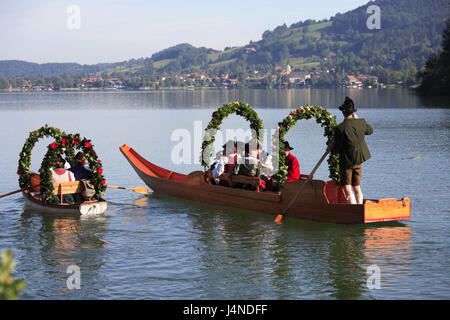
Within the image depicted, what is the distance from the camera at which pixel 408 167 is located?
28.2 m

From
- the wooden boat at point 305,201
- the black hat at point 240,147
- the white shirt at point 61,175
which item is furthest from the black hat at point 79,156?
the black hat at point 240,147

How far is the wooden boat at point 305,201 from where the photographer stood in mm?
16297

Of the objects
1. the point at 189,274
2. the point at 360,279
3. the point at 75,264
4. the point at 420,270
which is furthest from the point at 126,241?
the point at 420,270

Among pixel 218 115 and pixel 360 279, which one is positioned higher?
pixel 218 115

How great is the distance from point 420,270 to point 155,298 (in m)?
5.48

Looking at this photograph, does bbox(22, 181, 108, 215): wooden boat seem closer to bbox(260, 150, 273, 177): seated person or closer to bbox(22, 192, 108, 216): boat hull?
bbox(22, 192, 108, 216): boat hull

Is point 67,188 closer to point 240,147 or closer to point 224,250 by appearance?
point 240,147

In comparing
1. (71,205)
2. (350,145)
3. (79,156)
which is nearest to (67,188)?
(71,205)

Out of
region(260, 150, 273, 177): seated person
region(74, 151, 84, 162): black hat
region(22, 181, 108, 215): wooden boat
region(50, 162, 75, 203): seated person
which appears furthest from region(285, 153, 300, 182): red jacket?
region(50, 162, 75, 203): seated person

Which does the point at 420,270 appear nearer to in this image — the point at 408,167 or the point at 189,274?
the point at 189,274

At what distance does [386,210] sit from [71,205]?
356 inches

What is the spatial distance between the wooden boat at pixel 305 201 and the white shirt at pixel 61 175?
410 cm

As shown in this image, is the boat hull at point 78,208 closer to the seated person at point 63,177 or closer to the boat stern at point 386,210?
the seated person at point 63,177

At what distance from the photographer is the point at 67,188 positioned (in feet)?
62.4
